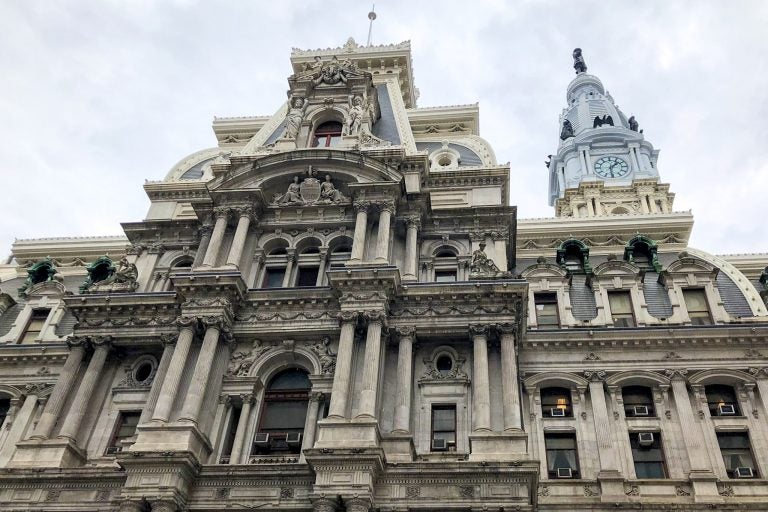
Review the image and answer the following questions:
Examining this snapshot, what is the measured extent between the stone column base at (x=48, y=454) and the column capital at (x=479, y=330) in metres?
14.7

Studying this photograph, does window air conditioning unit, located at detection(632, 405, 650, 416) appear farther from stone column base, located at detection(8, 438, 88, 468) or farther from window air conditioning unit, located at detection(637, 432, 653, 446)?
stone column base, located at detection(8, 438, 88, 468)

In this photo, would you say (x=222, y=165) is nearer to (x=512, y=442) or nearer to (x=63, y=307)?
(x=63, y=307)

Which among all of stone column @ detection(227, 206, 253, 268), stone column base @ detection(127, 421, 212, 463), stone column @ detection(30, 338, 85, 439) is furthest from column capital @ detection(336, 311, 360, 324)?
stone column @ detection(30, 338, 85, 439)

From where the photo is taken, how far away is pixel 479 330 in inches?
1068

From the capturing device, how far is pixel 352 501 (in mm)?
22219

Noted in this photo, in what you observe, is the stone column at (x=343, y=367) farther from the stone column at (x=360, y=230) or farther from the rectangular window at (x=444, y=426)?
the rectangular window at (x=444, y=426)

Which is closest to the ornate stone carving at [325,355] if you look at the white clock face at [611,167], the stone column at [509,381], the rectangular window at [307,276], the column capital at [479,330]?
the rectangular window at [307,276]

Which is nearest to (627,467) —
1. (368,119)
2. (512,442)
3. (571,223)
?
(512,442)

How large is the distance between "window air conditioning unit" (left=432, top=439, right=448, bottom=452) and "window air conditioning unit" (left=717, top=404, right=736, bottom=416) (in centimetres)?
1155

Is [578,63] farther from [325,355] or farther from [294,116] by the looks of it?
[325,355]

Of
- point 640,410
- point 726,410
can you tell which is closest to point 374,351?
point 640,410

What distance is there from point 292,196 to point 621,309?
15.4 m

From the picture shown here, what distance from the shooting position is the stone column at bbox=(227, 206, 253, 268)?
30.5 metres

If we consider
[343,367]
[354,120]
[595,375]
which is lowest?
[343,367]
